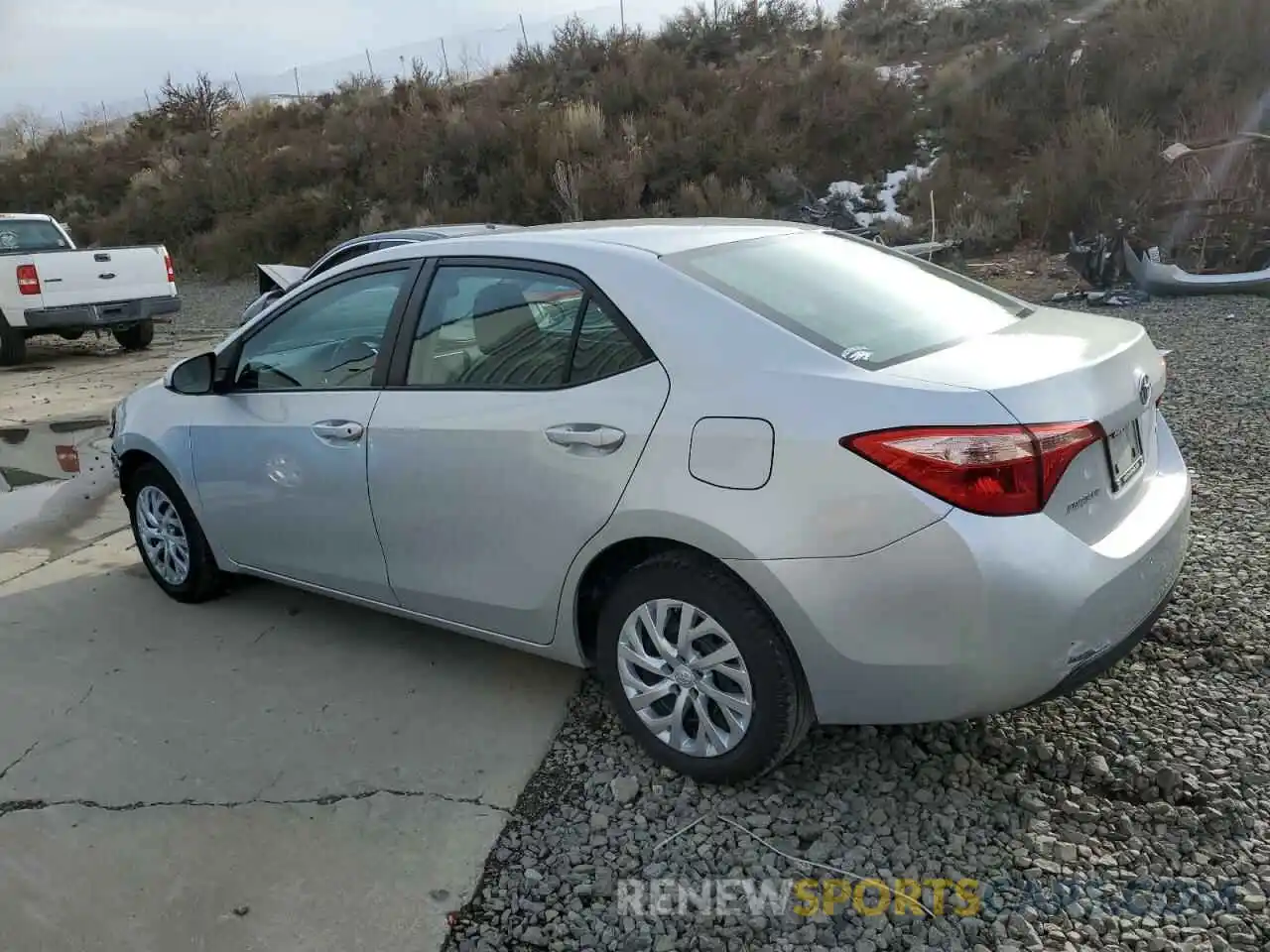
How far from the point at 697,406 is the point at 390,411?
126cm

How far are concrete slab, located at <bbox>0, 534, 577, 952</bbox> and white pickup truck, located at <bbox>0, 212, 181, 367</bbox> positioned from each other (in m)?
8.32

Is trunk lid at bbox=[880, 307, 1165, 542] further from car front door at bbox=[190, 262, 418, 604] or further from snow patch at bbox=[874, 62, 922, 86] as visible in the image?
snow patch at bbox=[874, 62, 922, 86]

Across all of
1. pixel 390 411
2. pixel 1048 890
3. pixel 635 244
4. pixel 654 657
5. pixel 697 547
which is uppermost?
pixel 635 244

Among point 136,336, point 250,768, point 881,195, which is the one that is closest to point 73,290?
point 136,336

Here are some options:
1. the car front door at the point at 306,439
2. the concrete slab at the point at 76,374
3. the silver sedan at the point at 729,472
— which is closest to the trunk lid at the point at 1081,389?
the silver sedan at the point at 729,472

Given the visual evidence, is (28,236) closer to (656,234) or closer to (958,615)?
(656,234)

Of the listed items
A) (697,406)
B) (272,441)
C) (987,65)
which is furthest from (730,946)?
(987,65)

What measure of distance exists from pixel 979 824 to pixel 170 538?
3.62m

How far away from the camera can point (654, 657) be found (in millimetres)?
3135

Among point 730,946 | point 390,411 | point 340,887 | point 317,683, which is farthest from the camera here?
point 317,683

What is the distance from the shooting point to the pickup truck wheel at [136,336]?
13266 millimetres

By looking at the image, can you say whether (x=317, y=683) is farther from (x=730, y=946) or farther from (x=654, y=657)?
(x=730, y=946)

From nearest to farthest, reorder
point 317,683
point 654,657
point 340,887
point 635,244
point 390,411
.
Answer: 1. point 340,887
2. point 654,657
3. point 635,244
4. point 390,411
5. point 317,683

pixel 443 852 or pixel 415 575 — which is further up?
pixel 415 575
